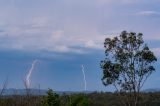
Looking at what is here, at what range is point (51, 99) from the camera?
1633 centimetres

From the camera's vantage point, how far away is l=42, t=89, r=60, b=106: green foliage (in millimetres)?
16234

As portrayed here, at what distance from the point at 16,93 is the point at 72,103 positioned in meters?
1.84

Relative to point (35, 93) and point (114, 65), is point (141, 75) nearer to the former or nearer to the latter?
point (114, 65)

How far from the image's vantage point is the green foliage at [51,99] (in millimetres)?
16234

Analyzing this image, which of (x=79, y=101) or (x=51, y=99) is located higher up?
(x=51, y=99)

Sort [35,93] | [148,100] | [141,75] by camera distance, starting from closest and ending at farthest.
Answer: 1. [35,93]
2. [141,75]
3. [148,100]

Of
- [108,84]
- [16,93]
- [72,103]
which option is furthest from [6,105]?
[108,84]

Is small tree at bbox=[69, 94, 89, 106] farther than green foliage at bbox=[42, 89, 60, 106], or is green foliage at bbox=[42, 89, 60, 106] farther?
green foliage at bbox=[42, 89, 60, 106]

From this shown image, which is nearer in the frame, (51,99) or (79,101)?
(79,101)

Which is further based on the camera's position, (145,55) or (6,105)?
(145,55)

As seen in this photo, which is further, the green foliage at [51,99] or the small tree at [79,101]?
the green foliage at [51,99]

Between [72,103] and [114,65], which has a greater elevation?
[114,65]

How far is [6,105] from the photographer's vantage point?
15758mm

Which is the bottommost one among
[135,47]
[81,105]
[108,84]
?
[81,105]
